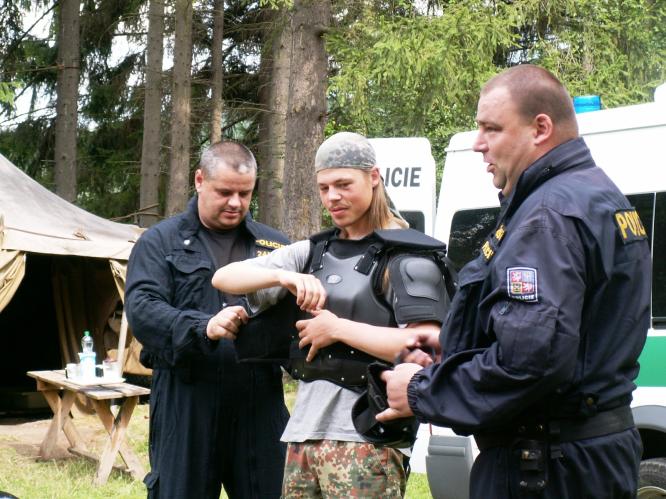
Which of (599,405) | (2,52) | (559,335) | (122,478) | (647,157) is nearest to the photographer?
(559,335)

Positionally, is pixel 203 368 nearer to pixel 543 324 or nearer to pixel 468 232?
pixel 543 324

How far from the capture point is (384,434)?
250 cm

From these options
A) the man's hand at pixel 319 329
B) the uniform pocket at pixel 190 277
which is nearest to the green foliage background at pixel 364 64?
the uniform pocket at pixel 190 277

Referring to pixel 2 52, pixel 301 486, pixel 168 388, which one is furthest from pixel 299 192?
pixel 2 52

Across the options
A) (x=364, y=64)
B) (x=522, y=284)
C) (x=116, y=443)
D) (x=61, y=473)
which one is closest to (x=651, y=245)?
(x=522, y=284)

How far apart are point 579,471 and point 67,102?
15.2 meters

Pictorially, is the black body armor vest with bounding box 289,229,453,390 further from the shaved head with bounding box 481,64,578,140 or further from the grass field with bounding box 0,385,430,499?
the grass field with bounding box 0,385,430,499

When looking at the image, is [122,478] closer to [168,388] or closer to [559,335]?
[168,388]

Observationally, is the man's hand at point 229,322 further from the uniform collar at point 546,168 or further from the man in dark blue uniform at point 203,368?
the uniform collar at point 546,168

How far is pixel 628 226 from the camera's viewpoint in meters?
2.18

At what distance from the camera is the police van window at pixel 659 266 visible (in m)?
4.45

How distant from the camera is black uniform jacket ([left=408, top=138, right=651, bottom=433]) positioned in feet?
6.56

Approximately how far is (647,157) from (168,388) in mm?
2615

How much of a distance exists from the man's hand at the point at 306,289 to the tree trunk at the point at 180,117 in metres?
12.3
